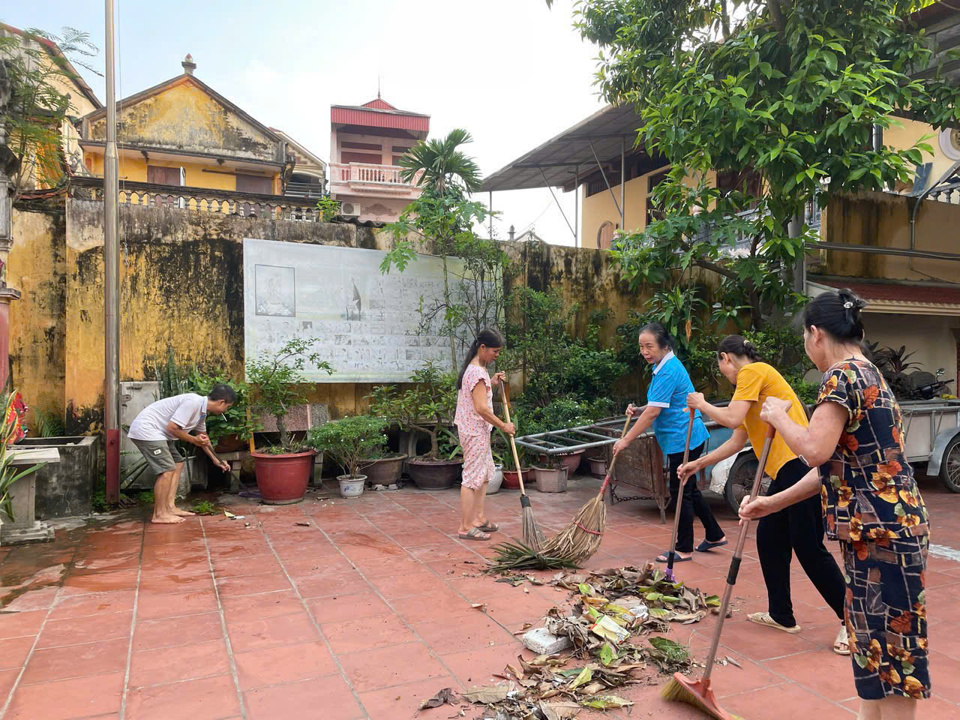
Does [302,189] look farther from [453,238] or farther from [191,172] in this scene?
[453,238]

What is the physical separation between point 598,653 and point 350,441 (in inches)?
169

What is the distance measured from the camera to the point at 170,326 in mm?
7129

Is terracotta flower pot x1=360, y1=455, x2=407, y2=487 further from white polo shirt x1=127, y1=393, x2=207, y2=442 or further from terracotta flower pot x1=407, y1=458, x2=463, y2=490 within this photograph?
white polo shirt x1=127, y1=393, x2=207, y2=442

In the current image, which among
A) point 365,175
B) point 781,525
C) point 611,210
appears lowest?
point 781,525

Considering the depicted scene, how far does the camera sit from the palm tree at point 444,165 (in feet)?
26.3

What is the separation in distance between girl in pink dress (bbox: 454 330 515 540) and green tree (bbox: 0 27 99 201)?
562 cm

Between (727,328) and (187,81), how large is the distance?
16.2 m

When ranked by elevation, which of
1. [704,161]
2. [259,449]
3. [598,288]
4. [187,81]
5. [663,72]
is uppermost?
[187,81]

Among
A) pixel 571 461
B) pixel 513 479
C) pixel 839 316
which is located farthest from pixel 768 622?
pixel 571 461

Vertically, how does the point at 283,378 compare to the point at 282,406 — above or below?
above

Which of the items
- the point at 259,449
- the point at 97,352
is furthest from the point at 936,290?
the point at 97,352

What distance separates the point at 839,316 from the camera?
7.69 ft

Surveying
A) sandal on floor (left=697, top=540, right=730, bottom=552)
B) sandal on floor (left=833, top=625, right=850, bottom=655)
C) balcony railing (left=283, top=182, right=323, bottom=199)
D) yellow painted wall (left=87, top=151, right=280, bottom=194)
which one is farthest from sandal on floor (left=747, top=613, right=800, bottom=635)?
balcony railing (left=283, top=182, right=323, bottom=199)

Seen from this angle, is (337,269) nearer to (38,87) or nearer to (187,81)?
(38,87)
